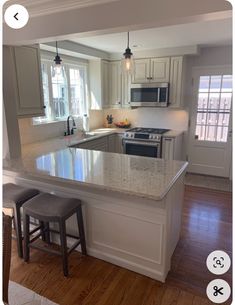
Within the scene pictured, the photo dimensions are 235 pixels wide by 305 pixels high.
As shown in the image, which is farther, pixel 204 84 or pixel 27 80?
pixel 204 84

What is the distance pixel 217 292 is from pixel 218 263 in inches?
8.7

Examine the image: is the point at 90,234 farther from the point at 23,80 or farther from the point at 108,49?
the point at 108,49

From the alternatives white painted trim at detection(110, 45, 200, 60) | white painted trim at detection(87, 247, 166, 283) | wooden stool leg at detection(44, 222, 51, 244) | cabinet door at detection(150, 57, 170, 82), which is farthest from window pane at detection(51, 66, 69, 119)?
white painted trim at detection(87, 247, 166, 283)

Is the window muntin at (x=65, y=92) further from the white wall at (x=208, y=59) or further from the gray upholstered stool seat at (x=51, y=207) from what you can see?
the white wall at (x=208, y=59)

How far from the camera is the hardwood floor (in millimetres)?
1753

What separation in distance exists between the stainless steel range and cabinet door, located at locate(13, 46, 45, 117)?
189 cm

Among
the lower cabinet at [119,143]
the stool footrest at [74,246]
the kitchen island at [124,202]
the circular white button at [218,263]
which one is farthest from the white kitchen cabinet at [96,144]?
the circular white button at [218,263]

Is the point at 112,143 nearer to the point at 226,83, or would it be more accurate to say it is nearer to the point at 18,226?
the point at 226,83

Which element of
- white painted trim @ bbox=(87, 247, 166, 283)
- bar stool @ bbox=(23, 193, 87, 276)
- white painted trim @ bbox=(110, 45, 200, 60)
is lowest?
white painted trim @ bbox=(87, 247, 166, 283)

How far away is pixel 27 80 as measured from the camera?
100 inches

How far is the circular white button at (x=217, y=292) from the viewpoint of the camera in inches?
68.2

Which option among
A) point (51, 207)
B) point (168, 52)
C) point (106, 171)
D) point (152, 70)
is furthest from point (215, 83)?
point (51, 207)

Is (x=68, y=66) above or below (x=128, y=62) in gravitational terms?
above

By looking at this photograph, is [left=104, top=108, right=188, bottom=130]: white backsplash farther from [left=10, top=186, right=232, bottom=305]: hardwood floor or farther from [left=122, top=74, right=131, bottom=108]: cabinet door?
[left=10, top=186, right=232, bottom=305]: hardwood floor
